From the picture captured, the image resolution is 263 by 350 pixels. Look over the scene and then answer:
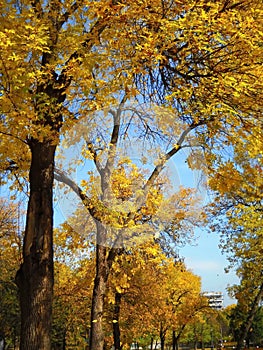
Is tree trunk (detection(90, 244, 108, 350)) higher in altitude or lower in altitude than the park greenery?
lower

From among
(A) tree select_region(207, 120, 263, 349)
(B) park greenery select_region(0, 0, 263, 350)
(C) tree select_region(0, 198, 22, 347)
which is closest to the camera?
(B) park greenery select_region(0, 0, 263, 350)

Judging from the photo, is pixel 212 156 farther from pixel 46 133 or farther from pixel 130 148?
pixel 46 133

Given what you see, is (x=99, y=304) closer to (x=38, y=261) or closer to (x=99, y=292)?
(x=99, y=292)

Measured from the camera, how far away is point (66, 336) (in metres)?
29.2

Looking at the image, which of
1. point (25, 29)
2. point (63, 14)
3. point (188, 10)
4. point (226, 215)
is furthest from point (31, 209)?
point (226, 215)

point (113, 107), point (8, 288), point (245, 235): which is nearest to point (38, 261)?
point (113, 107)

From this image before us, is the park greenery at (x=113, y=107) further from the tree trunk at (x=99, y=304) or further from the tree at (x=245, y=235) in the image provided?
the tree at (x=245, y=235)

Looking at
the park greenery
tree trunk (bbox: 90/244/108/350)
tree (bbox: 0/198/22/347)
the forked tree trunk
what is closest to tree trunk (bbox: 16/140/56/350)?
the park greenery

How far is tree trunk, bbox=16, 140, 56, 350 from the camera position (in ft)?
18.8

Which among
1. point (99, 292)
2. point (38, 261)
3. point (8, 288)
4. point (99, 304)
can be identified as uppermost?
point (8, 288)

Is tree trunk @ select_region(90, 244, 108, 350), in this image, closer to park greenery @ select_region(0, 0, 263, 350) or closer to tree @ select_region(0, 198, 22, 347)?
park greenery @ select_region(0, 0, 263, 350)

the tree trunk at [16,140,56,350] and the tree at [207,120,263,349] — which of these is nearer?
the tree trunk at [16,140,56,350]

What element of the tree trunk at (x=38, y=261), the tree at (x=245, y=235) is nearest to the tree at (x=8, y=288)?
the tree at (x=245, y=235)

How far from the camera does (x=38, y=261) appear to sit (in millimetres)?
5996
